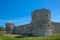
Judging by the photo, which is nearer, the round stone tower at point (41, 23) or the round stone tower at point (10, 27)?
the round stone tower at point (41, 23)

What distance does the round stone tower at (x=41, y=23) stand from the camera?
3106 cm

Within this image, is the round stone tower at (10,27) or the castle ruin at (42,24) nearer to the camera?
the castle ruin at (42,24)

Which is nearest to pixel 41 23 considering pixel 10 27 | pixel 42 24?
pixel 42 24

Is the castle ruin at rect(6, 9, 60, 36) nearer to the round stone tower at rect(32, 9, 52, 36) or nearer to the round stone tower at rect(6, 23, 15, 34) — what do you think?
the round stone tower at rect(32, 9, 52, 36)

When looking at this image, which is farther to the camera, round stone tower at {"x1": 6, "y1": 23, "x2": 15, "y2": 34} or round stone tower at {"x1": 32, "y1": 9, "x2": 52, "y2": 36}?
round stone tower at {"x1": 6, "y1": 23, "x2": 15, "y2": 34}

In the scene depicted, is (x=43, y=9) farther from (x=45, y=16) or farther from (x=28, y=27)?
(x=28, y=27)

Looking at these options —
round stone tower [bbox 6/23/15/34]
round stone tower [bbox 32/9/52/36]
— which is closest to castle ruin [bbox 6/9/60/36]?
round stone tower [bbox 32/9/52/36]

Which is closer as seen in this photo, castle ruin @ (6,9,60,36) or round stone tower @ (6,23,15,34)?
castle ruin @ (6,9,60,36)

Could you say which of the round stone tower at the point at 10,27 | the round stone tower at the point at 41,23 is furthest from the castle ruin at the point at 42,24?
the round stone tower at the point at 10,27

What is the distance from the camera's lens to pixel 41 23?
32062 mm

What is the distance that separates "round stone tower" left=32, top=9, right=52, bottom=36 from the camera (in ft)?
102

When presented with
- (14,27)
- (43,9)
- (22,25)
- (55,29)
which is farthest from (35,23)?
(14,27)

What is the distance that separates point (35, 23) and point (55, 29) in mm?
8001

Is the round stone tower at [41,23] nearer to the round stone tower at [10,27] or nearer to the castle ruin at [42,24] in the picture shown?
the castle ruin at [42,24]
